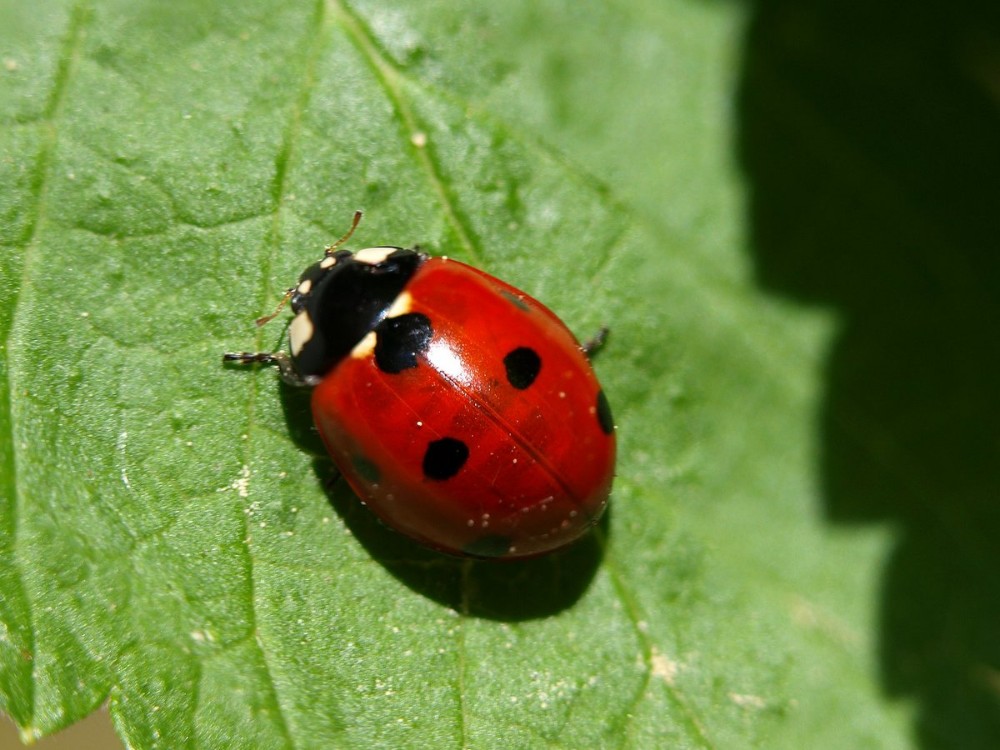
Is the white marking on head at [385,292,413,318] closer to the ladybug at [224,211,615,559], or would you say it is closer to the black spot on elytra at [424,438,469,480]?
the ladybug at [224,211,615,559]

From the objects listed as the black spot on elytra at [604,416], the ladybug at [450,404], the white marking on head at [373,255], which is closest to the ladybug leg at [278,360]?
the ladybug at [450,404]

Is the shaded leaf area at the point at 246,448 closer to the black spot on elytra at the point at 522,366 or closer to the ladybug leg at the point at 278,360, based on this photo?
Result: the ladybug leg at the point at 278,360

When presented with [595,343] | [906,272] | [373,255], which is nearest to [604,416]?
[595,343]

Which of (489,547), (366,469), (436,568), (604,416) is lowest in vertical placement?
(436,568)

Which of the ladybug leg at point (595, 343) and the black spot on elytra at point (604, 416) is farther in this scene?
the ladybug leg at point (595, 343)

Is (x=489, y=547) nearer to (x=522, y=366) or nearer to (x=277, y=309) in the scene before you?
(x=522, y=366)

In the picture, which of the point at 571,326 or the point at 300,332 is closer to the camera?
the point at 300,332

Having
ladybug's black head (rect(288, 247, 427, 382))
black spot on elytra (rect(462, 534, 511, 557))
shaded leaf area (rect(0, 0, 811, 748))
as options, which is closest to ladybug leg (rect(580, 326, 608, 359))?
shaded leaf area (rect(0, 0, 811, 748))
